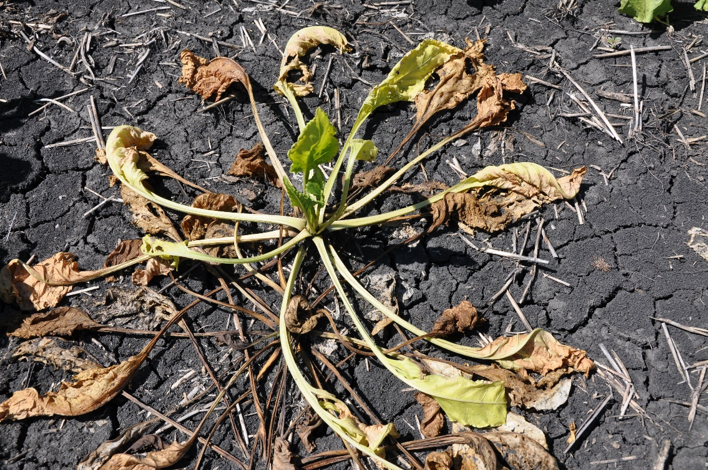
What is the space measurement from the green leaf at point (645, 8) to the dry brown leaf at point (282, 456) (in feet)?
9.39

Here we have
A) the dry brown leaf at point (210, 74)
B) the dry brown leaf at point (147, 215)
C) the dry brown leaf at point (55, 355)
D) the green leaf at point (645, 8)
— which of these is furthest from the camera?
the green leaf at point (645, 8)

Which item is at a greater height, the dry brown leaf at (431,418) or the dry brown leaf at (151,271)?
the dry brown leaf at (151,271)

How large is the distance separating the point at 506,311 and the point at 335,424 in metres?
0.92

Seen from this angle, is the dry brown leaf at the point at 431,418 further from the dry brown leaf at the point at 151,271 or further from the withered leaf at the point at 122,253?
the withered leaf at the point at 122,253

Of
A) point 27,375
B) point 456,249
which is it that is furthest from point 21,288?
point 456,249

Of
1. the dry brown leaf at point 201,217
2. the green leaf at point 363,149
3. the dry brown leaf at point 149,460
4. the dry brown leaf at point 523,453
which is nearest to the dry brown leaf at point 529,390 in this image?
the dry brown leaf at point 523,453

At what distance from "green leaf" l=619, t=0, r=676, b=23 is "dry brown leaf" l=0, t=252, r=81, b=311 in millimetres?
3172

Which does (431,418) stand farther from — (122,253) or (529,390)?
(122,253)

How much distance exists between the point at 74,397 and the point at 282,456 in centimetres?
87

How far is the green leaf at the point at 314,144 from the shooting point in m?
2.00

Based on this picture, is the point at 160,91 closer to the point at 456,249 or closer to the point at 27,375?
the point at 27,375

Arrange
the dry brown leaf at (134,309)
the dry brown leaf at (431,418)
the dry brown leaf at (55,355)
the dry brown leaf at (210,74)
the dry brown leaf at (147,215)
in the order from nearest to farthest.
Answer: the dry brown leaf at (431,418), the dry brown leaf at (55,355), the dry brown leaf at (134,309), the dry brown leaf at (147,215), the dry brown leaf at (210,74)

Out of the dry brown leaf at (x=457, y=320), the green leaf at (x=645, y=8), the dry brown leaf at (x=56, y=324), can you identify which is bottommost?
the dry brown leaf at (x=56, y=324)

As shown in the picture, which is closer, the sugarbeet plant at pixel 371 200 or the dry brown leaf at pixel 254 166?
the sugarbeet plant at pixel 371 200
